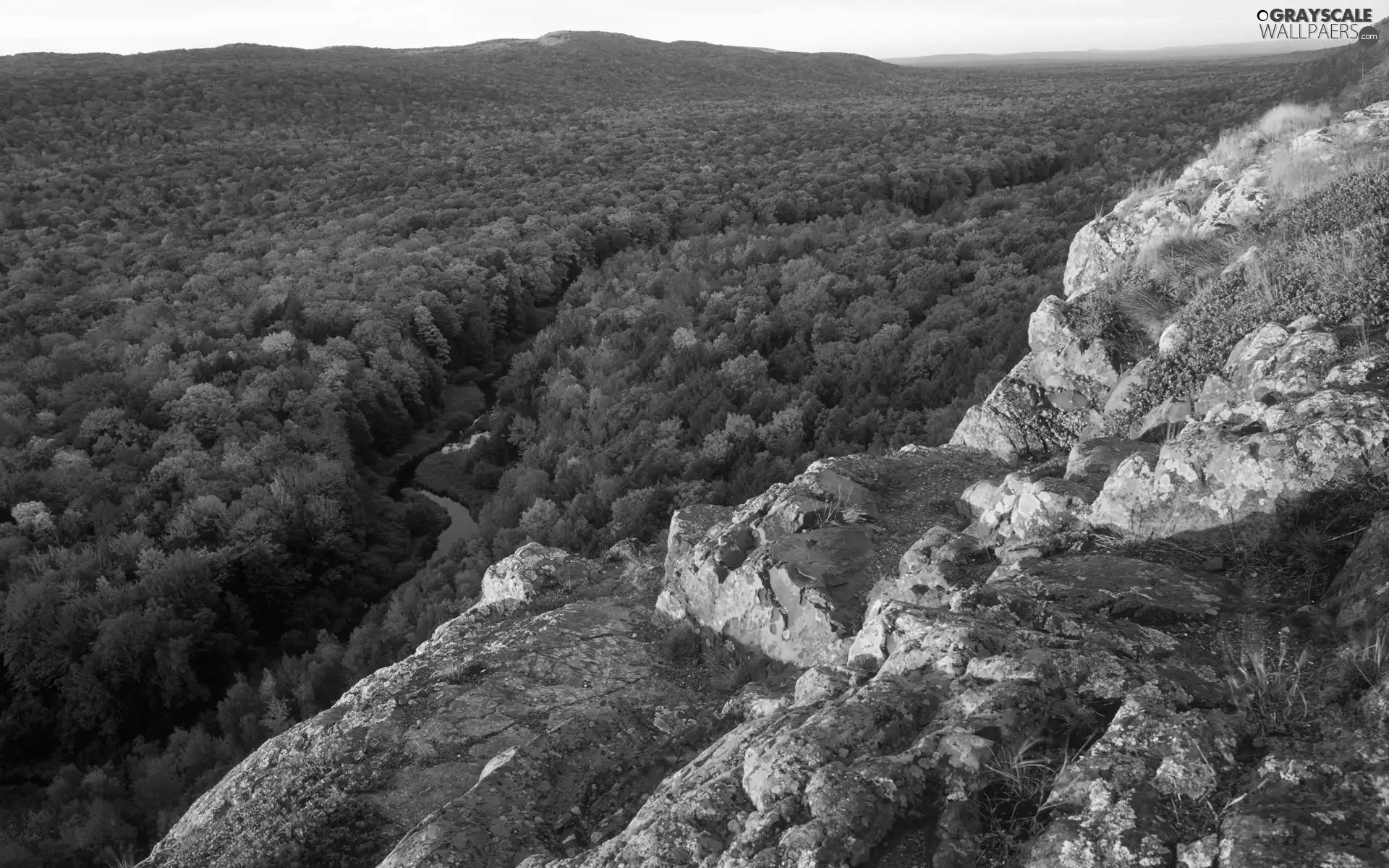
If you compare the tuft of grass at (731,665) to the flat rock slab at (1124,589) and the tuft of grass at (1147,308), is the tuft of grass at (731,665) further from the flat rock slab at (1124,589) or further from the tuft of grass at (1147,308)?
the tuft of grass at (1147,308)

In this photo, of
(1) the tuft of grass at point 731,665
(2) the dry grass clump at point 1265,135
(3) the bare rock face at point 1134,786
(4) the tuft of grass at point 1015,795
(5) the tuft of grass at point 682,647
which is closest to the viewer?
(3) the bare rock face at point 1134,786

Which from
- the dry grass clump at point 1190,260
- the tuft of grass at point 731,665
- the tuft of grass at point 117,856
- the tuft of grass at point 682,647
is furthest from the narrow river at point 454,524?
the dry grass clump at point 1190,260

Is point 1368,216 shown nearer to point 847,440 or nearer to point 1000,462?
point 1000,462

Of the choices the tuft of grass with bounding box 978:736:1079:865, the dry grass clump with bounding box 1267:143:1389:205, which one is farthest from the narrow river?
the tuft of grass with bounding box 978:736:1079:865

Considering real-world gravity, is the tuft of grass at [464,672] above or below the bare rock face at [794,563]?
below

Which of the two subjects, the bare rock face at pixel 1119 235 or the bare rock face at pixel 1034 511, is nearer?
the bare rock face at pixel 1034 511

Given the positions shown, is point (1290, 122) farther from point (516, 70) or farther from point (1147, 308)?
point (516, 70)
